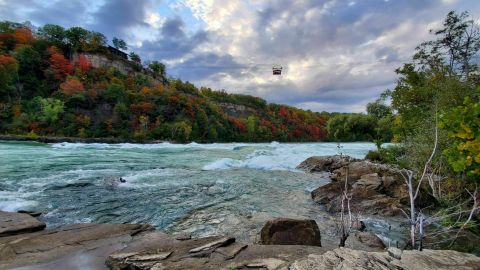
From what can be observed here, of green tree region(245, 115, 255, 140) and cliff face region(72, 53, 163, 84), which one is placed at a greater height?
cliff face region(72, 53, 163, 84)

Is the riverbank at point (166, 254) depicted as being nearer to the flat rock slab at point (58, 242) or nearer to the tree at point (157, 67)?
the flat rock slab at point (58, 242)

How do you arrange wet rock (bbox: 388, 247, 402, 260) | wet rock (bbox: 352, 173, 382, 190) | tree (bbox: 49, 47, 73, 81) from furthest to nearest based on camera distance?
tree (bbox: 49, 47, 73, 81) < wet rock (bbox: 352, 173, 382, 190) < wet rock (bbox: 388, 247, 402, 260)

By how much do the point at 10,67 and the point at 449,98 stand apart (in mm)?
83577

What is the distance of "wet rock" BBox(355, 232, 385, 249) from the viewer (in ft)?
23.7

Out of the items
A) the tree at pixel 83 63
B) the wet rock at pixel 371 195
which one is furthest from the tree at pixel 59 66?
the wet rock at pixel 371 195

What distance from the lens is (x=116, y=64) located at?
318 ft

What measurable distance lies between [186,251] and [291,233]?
243 cm

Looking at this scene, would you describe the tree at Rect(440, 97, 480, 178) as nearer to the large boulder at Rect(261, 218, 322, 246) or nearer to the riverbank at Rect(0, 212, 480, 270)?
the riverbank at Rect(0, 212, 480, 270)

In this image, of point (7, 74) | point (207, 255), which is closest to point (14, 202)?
point (207, 255)

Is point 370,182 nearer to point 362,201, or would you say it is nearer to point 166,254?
point 362,201

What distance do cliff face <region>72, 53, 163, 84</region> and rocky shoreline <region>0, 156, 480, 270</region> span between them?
96408 mm

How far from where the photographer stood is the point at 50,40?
92312 millimetres

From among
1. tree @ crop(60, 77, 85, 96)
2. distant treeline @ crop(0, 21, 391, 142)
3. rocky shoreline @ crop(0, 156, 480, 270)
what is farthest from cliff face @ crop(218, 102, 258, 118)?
rocky shoreline @ crop(0, 156, 480, 270)

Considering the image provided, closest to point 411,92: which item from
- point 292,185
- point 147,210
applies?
point 292,185
